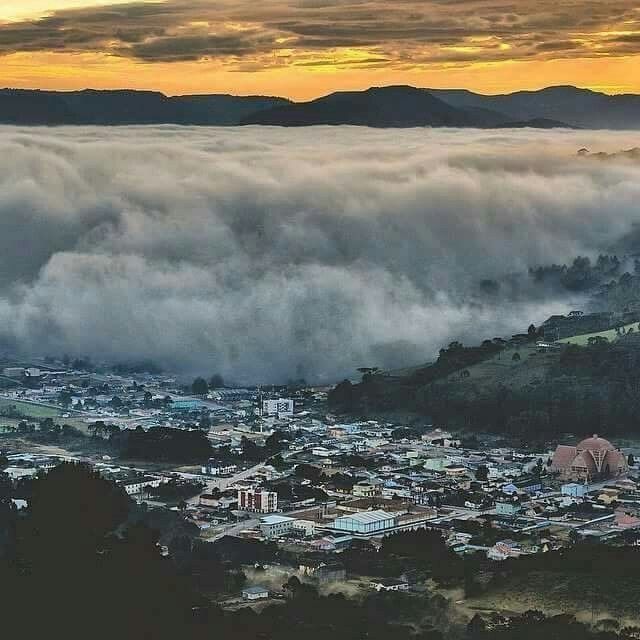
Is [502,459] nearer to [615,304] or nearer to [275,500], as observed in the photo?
[275,500]

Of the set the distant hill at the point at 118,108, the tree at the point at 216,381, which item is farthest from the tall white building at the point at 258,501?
the distant hill at the point at 118,108

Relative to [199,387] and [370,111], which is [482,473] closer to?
[199,387]

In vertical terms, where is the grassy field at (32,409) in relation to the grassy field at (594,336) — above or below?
below

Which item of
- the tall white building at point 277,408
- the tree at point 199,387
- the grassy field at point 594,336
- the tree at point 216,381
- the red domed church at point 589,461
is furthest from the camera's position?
the tree at point 216,381

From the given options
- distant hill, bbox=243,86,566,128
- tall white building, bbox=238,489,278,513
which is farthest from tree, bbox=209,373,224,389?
distant hill, bbox=243,86,566,128

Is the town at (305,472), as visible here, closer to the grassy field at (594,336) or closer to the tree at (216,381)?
the tree at (216,381)

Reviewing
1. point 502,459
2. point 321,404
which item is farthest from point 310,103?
point 502,459

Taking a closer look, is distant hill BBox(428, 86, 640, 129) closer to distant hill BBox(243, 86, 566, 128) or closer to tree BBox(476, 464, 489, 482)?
distant hill BBox(243, 86, 566, 128)

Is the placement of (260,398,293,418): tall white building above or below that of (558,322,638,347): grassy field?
below
